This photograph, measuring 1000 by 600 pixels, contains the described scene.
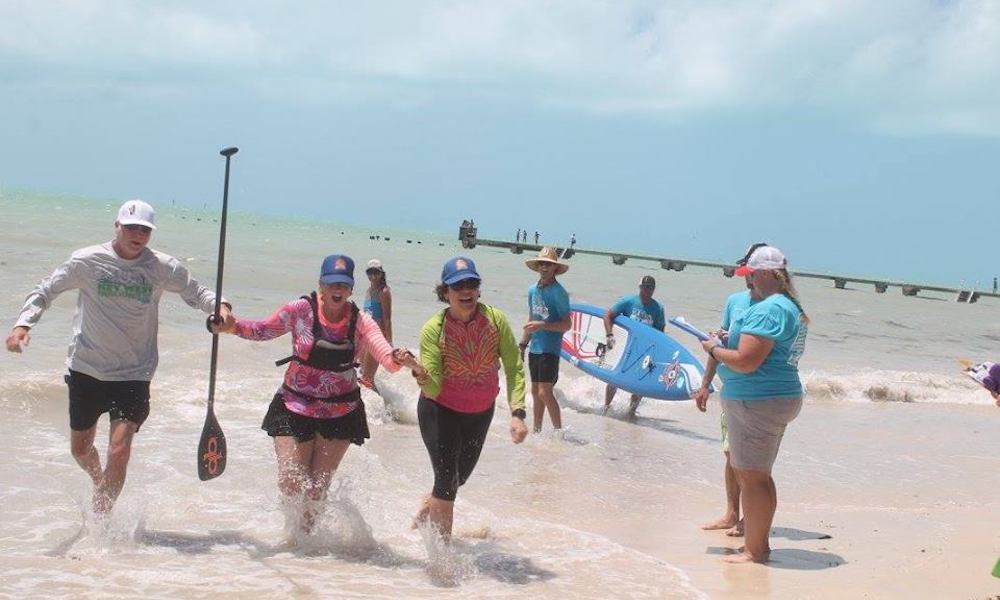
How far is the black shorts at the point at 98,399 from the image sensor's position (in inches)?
204

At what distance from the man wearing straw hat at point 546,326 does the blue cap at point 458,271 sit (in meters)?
3.74

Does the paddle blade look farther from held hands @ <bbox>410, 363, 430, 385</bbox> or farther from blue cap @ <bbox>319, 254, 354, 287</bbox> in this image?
held hands @ <bbox>410, 363, 430, 385</bbox>

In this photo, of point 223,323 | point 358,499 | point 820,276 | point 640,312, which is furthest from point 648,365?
point 820,276

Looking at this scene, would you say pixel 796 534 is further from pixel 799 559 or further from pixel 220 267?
pixel 220 267

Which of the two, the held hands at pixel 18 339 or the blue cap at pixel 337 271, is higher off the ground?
the blue cap at pixel 337 271

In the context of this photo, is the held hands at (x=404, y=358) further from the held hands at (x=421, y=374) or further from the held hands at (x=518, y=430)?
the held hands at (x=518, y=430)

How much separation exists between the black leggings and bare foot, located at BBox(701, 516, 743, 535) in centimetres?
209

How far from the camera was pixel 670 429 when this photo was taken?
11.2m

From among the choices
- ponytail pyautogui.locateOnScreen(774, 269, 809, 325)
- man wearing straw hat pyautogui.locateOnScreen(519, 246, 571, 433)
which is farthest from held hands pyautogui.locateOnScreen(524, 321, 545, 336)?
ponytail pyautogui.locateOnScreen(774, 269, 809, 325)

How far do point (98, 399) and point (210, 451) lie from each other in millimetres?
772

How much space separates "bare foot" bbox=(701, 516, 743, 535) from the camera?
652 cm

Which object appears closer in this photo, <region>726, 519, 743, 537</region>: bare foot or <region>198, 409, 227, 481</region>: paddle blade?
A: <region>198, 409, 227, 481</region>: paddle blade

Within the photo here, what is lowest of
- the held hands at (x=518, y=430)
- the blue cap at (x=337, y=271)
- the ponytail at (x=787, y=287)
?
the held hands at (x=518, y=430)

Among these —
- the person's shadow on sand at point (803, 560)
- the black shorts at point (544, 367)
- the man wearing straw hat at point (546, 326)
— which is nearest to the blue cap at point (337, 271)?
the person's shadow on sand at point (803, 560)
